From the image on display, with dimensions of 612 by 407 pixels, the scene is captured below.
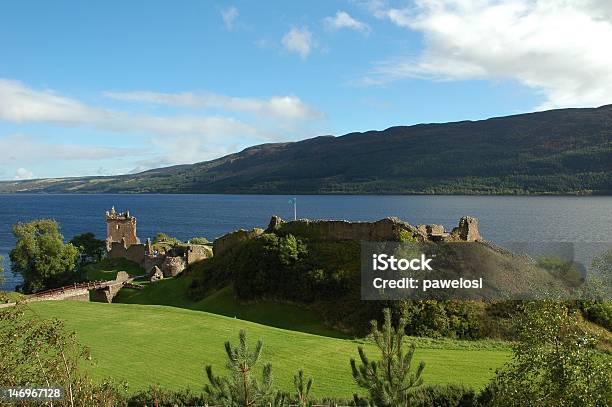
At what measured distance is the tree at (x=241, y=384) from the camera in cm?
961

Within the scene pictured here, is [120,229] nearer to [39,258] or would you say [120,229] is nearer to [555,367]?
[39,258]

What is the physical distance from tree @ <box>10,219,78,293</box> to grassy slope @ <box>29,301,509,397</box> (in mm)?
31367

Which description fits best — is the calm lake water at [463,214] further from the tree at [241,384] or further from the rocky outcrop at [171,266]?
the tree at [241,384]

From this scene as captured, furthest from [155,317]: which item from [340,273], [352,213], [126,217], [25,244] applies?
[352,213]

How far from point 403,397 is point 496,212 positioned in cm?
15747

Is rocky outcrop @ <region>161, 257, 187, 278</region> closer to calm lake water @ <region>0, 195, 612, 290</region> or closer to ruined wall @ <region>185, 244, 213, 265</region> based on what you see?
ruined wall @ <region>185, 244, 213, 265</region>

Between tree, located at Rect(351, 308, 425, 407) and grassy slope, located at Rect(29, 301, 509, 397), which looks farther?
grassy slope, located at Rect(29, 301, 509, 397)

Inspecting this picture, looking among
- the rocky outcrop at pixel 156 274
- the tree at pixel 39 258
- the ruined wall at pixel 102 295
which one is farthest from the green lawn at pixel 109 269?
the ruined wall at pixel 102 295

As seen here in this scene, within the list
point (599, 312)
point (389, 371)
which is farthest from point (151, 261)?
point (389, 371)

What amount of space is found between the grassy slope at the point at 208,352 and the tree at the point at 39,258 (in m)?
31.4

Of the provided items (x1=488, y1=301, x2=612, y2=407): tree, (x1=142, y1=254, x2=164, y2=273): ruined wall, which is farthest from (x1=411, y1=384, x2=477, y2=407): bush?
(x1=142, y1=254, x2=164, y2=273): ruined wall

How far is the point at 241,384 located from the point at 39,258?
61.0 meters

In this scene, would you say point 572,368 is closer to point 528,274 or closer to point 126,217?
point 528,274

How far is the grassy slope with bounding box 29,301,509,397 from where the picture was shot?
845 inches
